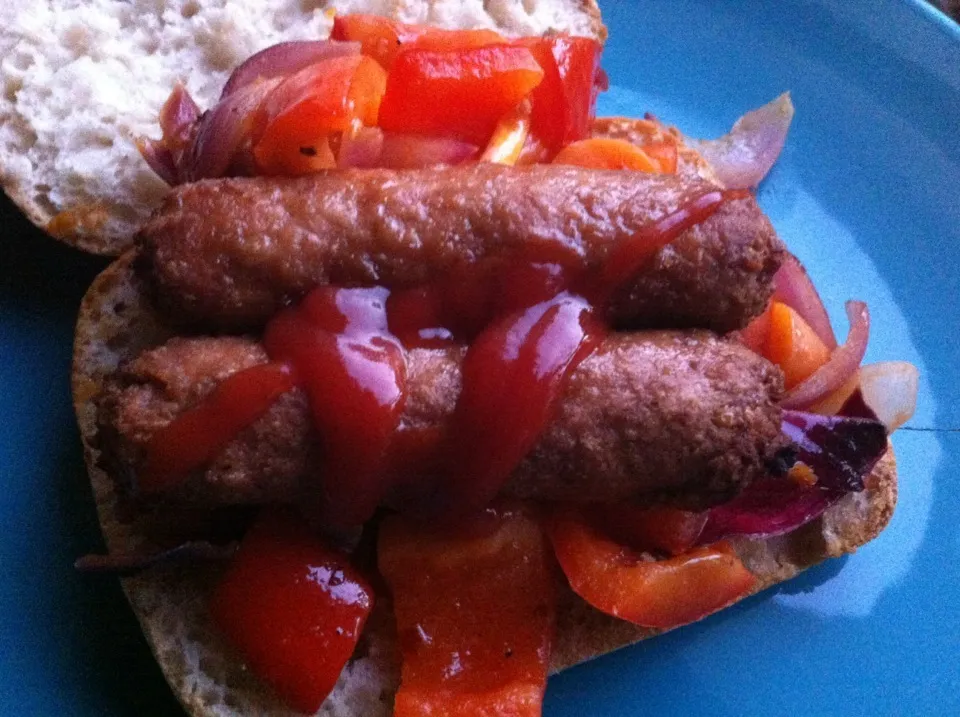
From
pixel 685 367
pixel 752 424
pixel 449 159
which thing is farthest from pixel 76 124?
pixel 752 424

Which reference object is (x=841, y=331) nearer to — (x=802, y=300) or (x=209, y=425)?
(x=802, y=300)

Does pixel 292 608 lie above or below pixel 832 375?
below

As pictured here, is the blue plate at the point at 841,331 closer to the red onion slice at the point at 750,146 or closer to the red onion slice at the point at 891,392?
the red onion slice at the point at 750,146

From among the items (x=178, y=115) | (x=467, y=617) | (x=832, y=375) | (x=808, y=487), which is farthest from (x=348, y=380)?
(x=832, y=375)

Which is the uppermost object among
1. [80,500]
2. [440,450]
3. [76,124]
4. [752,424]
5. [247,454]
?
[752,424]

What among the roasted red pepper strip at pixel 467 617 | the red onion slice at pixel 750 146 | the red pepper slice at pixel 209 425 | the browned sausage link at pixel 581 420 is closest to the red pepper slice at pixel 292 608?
the roasted red pepper strip at pixel 467 617

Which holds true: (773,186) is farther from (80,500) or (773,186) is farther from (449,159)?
(80,500)
